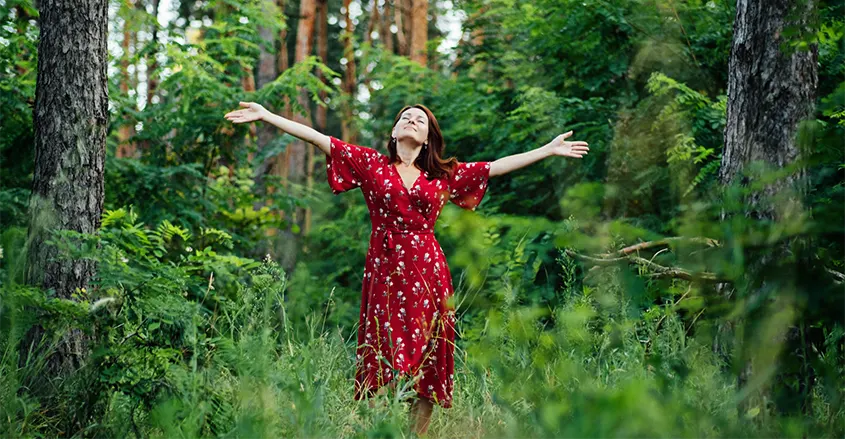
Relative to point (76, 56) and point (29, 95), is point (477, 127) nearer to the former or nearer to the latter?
point (29, 95)

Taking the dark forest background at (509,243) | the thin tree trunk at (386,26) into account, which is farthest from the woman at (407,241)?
the thin tree trunk at (386,26)

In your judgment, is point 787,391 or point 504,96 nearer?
point 787,391

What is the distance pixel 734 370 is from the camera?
1784mm

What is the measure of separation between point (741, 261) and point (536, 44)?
7.03 metres

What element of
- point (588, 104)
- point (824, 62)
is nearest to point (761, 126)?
point (824, 62)

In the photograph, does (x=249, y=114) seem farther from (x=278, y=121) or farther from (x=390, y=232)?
(x=390, y=232)

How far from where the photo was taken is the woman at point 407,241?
14.0ft

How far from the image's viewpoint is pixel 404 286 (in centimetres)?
432

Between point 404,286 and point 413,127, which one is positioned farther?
point 413,127

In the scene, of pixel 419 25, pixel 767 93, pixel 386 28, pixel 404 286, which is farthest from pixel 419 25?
pixel 767 93

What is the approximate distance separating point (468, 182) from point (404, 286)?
2.52ft

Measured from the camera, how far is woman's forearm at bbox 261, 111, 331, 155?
441 centimetres

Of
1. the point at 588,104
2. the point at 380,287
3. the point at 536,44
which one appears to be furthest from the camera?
the point at 536,44

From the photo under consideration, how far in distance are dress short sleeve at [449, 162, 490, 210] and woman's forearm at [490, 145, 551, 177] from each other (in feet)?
0.18
